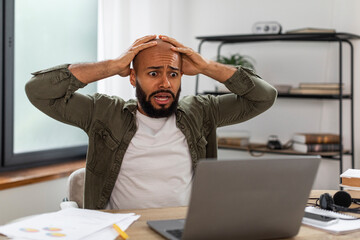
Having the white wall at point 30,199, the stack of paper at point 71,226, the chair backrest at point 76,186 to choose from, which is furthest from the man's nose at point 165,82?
the white wall at point 30,199

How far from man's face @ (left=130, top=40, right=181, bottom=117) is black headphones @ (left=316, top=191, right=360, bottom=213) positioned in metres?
0.67

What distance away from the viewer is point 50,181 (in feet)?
9.61

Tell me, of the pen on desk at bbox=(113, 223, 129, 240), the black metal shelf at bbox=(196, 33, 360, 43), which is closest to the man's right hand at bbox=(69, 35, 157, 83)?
the pen on desk at bbox=(113, 223, 129, 240)

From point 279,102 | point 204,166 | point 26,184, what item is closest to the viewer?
point 204,166

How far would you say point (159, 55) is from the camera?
1909 millimetres

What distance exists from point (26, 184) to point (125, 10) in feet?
4.35

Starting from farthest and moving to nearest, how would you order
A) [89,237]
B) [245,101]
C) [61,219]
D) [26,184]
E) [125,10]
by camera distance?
[125,10], [26,184], [245,101], [61,219], [89,237]

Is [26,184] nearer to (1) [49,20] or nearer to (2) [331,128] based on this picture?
(1) [49,20]

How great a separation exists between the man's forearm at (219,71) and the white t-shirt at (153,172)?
271 millimetres

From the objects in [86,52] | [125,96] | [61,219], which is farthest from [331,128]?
[61,219]

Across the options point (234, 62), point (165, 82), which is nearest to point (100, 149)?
point (165, 82)

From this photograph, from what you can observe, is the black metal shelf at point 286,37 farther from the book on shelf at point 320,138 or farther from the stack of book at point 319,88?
the book on shelf at point 320,138

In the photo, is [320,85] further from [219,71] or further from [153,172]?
[153,172]

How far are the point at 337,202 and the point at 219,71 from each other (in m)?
0.67
